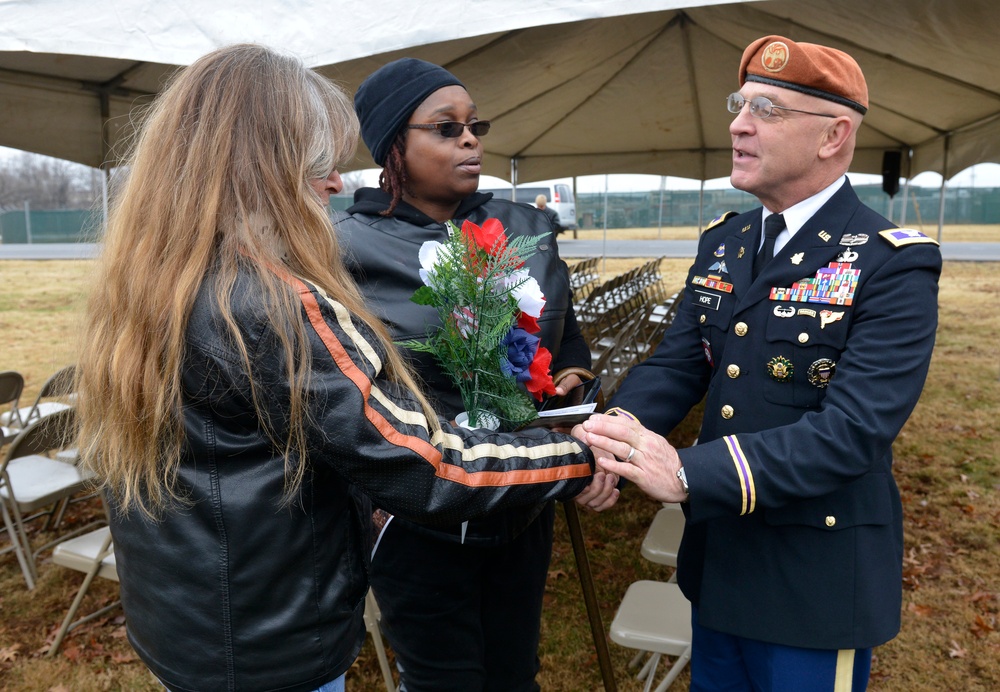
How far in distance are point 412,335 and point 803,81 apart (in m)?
1.06

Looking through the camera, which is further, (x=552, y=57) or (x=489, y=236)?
(x=552, y=57)

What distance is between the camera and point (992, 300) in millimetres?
14273

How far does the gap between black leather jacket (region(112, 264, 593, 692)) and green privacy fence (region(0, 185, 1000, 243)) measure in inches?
1378

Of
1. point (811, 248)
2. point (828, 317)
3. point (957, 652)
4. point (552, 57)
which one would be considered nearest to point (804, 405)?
point (828, 317)

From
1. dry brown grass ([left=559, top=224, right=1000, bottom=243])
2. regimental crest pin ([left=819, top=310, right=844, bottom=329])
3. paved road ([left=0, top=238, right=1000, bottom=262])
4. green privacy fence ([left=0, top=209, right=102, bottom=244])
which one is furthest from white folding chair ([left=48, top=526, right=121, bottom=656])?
green privacy fence ([left=0, top=209, right=102, bottom=244])

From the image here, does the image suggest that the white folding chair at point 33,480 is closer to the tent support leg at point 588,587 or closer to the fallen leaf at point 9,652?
the fallen leaf at point 9,652

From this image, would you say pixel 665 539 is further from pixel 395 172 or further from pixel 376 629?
pixel 395 172

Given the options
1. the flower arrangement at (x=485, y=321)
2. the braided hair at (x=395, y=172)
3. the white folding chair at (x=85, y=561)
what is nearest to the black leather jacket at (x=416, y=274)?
A: the braided hair at (x=395, y=172)

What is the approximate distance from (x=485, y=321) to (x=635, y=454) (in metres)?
0.44

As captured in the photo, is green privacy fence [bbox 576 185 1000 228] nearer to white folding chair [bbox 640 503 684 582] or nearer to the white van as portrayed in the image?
the white van

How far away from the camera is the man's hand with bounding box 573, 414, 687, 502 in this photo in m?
1.51

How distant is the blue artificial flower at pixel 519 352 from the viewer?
1.70 metres

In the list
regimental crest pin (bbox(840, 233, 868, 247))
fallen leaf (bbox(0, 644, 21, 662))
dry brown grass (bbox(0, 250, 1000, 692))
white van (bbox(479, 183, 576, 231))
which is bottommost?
fallen leaf (bbox(0, 644, 21, 662))

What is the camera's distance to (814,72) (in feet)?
4.81
